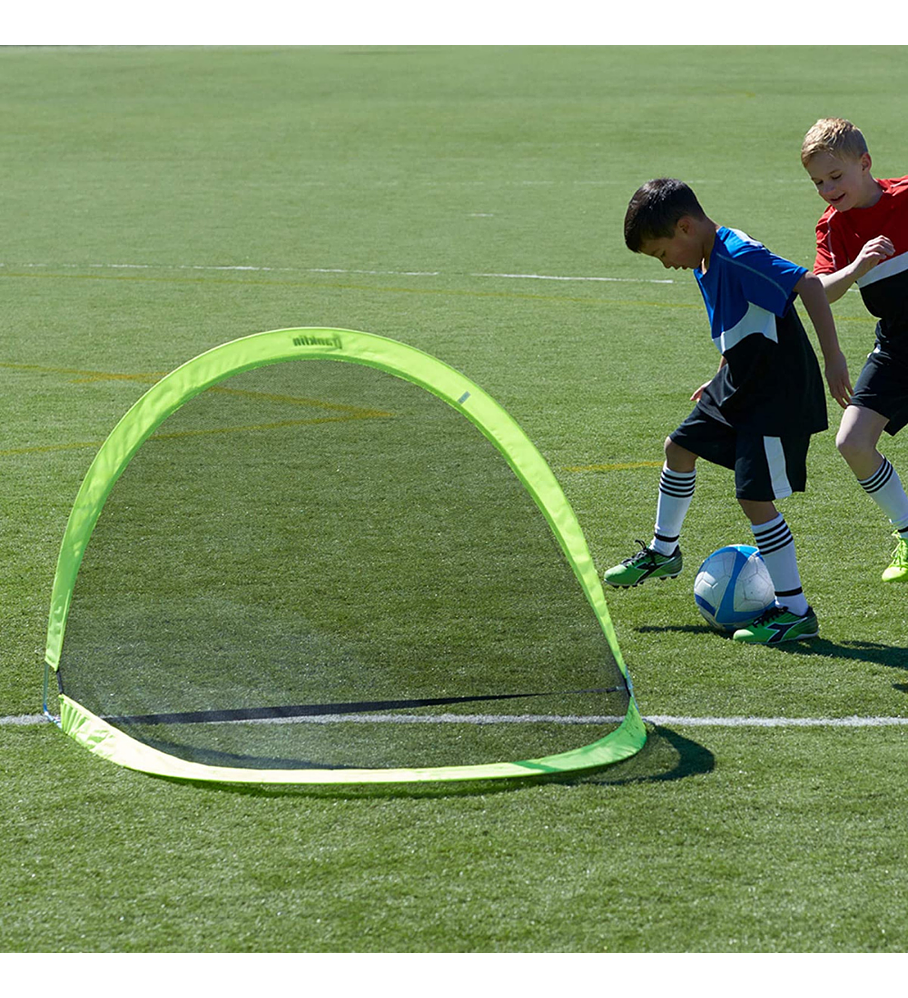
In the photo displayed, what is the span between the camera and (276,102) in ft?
120

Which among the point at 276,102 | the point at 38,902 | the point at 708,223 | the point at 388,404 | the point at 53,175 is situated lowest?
the point at 38,902

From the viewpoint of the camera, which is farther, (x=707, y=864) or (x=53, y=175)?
(x=53, y=175)

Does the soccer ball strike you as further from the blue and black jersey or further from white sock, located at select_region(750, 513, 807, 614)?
the blue and black jersey

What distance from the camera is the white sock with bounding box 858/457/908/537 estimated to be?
5.27 meters

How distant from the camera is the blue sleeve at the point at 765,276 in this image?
4625mm

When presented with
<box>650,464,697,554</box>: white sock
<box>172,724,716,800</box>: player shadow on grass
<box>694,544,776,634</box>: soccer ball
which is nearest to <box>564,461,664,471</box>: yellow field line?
<box>650,464,697,554</box>: white sock

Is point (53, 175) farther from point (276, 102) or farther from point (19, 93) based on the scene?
point (19, 93)

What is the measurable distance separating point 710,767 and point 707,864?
0.54 meters

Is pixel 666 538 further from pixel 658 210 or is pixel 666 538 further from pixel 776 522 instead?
pixel 658 210

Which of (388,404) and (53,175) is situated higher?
(53,175)

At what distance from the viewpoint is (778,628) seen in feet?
15.5

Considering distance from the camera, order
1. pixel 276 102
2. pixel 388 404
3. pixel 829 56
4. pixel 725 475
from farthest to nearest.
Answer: pixel 829 56 < pixel 276 102 < pixel 725 475 < pixel 388 404

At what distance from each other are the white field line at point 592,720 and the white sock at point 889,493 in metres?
1.43

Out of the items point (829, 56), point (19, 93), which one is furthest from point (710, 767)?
point (829, 56)
